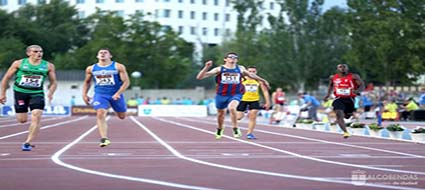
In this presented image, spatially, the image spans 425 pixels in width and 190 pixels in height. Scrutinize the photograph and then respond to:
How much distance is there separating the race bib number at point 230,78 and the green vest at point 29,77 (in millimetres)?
4911

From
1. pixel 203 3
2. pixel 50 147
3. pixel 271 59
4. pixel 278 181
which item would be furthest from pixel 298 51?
pixel 278 181

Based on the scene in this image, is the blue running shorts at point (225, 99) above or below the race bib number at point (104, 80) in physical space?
below

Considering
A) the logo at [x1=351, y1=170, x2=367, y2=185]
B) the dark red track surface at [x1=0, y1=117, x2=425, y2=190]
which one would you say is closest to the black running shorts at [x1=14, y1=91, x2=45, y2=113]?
the dark red track surface at [x1=0, y1=117, x2=425, y2=190]

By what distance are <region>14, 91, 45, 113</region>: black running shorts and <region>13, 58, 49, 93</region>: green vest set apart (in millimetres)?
81

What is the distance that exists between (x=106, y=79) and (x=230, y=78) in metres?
4.03

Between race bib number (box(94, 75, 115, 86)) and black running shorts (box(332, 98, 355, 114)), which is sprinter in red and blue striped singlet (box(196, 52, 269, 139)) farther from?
race bib number (box(94, 75, 115, 86))

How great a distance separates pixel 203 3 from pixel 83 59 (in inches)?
1448

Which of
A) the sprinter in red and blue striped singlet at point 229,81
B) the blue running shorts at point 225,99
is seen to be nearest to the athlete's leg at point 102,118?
the sprinter in red and blue striped singlet at point 229,81

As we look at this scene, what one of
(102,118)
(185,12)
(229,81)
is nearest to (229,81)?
(229,81)

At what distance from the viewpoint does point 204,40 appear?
12275 cm

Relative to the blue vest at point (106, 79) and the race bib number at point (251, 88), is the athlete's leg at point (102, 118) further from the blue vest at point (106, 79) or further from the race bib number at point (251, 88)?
the race bib number at point (251, 88)

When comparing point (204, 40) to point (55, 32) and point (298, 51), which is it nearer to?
point (55, 32)

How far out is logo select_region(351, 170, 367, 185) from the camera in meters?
9.20

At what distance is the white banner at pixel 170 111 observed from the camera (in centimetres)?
5675
